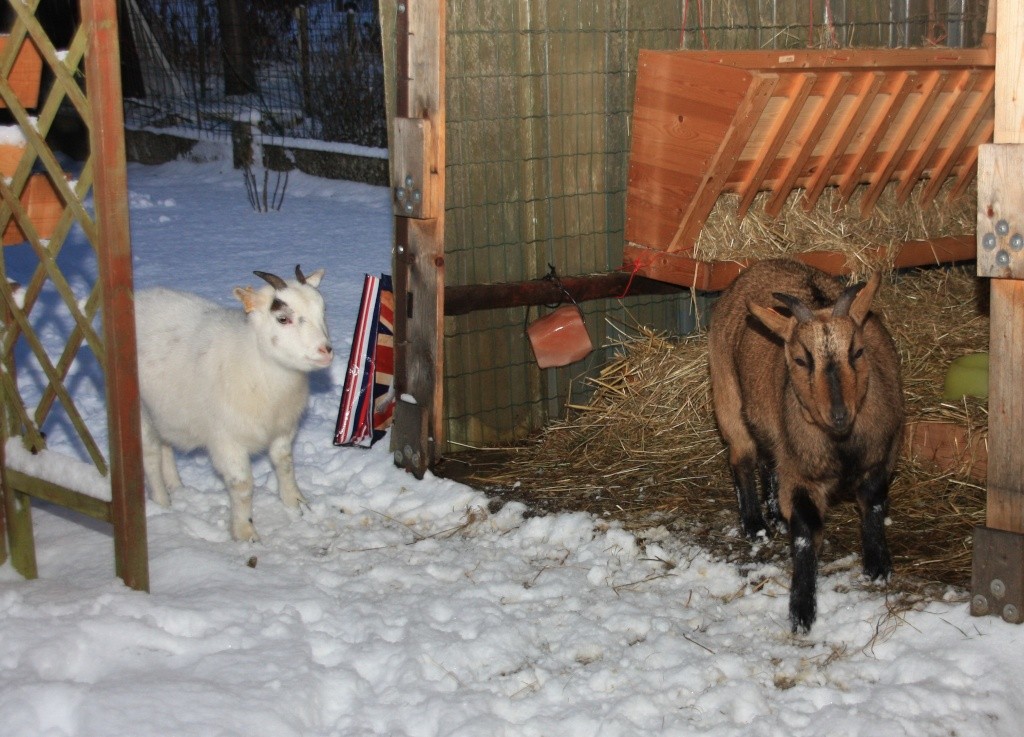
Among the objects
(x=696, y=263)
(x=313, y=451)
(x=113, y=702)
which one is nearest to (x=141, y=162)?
(x=313, y=451)

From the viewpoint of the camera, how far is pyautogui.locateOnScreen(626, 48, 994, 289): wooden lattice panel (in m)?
5.81

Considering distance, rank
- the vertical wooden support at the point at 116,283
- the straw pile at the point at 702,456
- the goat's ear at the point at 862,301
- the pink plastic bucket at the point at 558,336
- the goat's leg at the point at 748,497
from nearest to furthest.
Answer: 1. the vertical wooden support at the point at 116,283
2. the goat's ear at the point at 862,301
3. the straw pile at the point at 702,456
4. the goat's leg at the point at 748,497
5. the pink plastic bucket at the point at 558,336

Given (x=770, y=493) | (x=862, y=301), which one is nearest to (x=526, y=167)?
(x=770, y=493)

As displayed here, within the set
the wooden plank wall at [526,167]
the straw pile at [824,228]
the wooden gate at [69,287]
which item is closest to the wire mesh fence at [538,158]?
the wooden plank wall at [526,167]

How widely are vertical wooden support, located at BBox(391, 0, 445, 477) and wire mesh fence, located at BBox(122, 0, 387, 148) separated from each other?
876cm

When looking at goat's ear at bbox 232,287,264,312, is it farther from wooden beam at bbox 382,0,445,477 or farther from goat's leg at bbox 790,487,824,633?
goat's leg at bbox 790,487,824,633

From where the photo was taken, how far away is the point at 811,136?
6.20 m

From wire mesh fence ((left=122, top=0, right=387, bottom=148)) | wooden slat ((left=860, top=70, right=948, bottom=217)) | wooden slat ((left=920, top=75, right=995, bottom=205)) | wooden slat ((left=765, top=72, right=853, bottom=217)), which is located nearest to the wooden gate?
wooden slat ((left=765, top=72, right=853, bottom=217))

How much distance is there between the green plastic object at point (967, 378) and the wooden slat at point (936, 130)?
1.46 meters

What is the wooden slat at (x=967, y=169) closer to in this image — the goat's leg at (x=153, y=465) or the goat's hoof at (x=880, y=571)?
the goat's hoof at (x=880, y=571)

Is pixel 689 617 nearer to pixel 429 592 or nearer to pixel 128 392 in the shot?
pixel 429 592

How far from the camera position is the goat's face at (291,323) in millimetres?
5359

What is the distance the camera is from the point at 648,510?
5684 mm

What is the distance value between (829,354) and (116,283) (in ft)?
8.70
